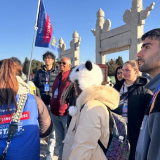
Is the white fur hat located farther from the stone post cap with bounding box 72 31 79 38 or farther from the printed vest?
the stone post cap with bounding box 72 31 79 38

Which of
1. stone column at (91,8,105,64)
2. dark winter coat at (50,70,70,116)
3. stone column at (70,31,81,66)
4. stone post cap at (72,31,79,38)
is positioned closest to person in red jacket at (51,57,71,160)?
dark winter coat at (50,70,70,116)

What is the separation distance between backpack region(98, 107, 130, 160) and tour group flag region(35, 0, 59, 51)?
4818 mm

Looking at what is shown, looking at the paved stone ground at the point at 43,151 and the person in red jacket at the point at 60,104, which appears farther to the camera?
the paved stone ground at the point at 43,151

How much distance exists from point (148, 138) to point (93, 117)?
1.82 feet

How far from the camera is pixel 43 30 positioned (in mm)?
5797

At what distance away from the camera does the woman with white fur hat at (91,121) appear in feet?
4.49

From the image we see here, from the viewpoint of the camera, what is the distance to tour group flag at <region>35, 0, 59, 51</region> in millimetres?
5734

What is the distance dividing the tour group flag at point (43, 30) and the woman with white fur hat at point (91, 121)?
4.48m

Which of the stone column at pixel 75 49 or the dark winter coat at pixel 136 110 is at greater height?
the stone column at pixel 75 49

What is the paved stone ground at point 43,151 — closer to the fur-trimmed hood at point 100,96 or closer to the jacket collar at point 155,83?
the fur-trimmed hood at point 100,96

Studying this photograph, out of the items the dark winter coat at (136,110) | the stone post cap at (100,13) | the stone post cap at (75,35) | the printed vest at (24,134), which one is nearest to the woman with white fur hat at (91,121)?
the printed vest at (24,134)

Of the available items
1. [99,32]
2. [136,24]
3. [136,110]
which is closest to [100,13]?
[99,32]

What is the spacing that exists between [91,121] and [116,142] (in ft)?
1.06

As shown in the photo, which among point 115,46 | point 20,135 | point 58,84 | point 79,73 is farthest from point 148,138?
point 115,46
